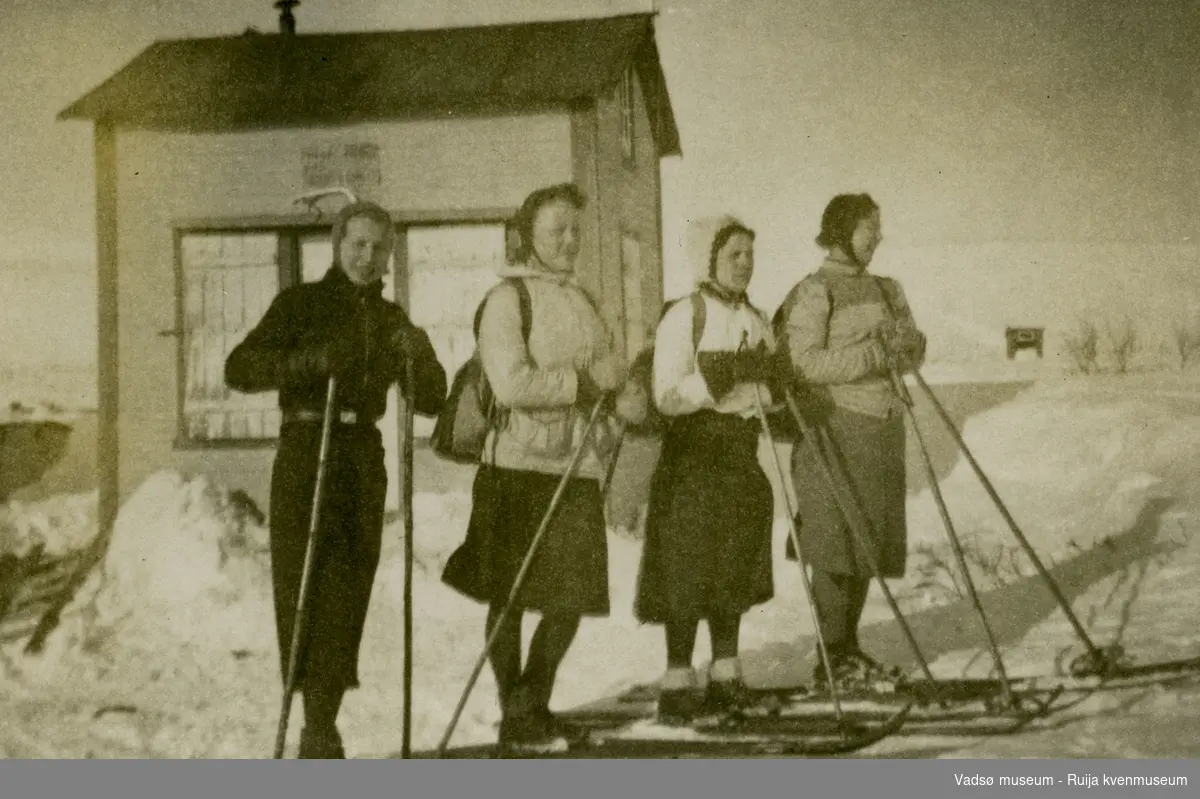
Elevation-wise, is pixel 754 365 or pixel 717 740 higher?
pixel 754 365

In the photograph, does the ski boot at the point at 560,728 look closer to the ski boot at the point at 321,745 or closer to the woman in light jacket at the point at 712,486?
the woman in light jacket at the point at 712,486

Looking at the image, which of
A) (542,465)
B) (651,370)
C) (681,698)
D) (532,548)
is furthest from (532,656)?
(651,370)

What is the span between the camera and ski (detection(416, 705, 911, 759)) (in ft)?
10.1

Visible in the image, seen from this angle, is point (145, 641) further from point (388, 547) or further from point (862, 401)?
point (862, 401)

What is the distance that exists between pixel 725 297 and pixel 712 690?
114cm

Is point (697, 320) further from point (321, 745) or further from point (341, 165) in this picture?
point (321, 745)

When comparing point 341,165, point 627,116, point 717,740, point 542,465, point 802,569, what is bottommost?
point 717,740

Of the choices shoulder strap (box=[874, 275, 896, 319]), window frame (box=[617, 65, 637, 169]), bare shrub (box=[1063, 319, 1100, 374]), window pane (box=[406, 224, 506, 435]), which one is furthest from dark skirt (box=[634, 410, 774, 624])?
bare shrub (box=[1063, 319, 1100, 374])

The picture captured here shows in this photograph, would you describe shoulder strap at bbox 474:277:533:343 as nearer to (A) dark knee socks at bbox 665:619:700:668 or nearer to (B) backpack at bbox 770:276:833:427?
(B) backpack at bbox 770:276:833:427

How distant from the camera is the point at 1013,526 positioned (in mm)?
3297

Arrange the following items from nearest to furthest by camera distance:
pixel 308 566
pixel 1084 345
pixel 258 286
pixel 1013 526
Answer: pixel 308 566, pixel 1013 526, pixel 1084 345, pixel 258 286

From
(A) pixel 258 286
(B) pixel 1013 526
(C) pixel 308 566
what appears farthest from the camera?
(A) pixel 258 286

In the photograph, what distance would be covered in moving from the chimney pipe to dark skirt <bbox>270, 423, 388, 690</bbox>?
57.8 inches

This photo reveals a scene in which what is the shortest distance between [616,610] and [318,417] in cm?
105
